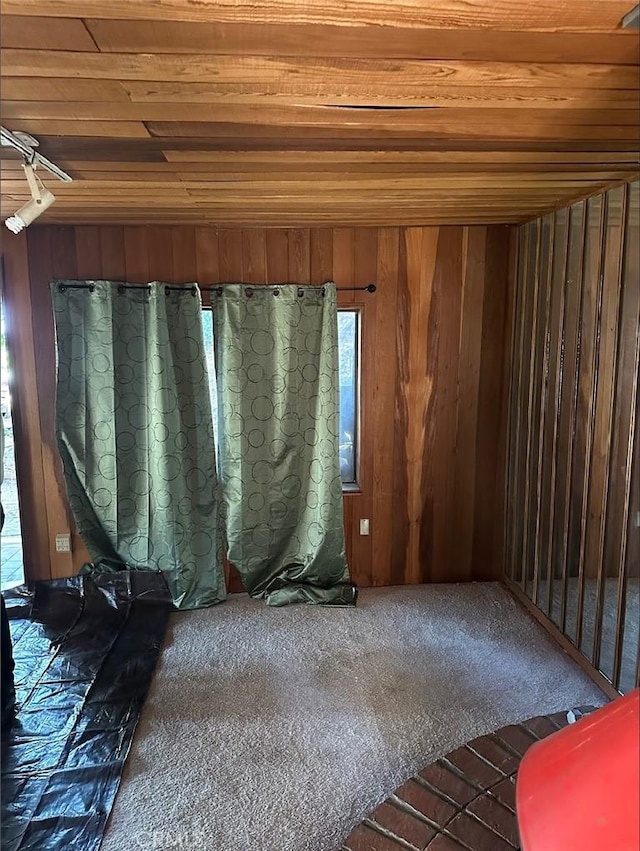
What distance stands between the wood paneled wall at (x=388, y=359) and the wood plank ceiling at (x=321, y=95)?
0.81 m

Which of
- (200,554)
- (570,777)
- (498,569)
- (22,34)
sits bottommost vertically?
(498,569)

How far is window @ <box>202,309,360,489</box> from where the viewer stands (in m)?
3.44

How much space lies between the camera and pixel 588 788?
2.11ft

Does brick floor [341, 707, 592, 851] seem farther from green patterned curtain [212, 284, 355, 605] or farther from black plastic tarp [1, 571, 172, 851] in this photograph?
green patterned curtain [212, 284, 355, 605]

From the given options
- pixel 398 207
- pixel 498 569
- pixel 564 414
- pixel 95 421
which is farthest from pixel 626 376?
pixel 95 421

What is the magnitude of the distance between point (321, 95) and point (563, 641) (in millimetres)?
2727

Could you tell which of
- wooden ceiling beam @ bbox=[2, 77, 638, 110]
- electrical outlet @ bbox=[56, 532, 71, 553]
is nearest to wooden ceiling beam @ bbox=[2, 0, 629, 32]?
wooden ceiling beam @ bbox=[2, 77, 638, 110]

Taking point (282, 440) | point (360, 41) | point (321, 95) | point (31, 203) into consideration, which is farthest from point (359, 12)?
point (282, 440)

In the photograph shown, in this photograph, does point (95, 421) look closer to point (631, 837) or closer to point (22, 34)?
point (22, 34)

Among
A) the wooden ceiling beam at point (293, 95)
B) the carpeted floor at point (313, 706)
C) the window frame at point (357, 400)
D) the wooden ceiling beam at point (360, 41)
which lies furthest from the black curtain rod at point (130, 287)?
the wooden ceiling beam at point (360, 41)

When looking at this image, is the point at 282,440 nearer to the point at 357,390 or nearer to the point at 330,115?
the point at 357,390

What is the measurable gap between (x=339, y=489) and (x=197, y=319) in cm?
129

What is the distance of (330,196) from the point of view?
2.53 m

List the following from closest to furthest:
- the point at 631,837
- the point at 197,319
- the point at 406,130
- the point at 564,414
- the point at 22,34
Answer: the point at 631,837
the point at 22,34
the point at 406,130
the point at 564,414
the point at 197,319
